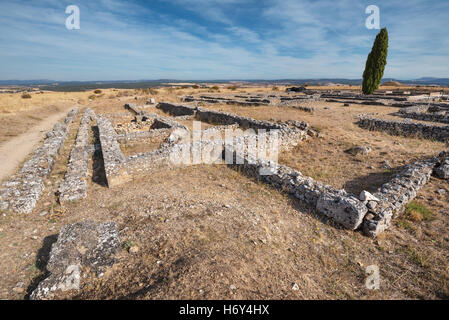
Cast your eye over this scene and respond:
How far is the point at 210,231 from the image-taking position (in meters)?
4.64

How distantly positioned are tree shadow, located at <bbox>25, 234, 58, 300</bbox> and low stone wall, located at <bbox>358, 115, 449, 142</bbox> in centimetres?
1663

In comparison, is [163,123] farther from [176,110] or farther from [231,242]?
[231,242]

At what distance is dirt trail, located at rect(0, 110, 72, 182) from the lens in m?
8.67

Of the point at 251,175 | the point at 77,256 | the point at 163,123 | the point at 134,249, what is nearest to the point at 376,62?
the point at 163,123

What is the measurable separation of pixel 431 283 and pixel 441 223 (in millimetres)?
2283

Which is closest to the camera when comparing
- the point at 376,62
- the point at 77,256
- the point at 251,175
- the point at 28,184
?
the point at 77,256

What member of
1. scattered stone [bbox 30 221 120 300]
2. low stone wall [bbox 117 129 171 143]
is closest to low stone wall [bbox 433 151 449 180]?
scattered stone [bbox 30 221 120 300]

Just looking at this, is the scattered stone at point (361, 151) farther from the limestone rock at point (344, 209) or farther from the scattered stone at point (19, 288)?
the scattered stone at point (19, 288)

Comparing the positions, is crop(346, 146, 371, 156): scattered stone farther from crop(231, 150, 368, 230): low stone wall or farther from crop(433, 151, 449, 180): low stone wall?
crop(231, 150, 368, 230): low stone wall

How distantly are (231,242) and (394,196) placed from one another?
4582 mm

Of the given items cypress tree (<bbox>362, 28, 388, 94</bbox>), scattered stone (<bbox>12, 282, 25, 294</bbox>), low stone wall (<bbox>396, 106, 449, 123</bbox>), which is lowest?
scattered stone (<bbox>12, 282, 25, 294</bbox>)

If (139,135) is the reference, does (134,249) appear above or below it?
below

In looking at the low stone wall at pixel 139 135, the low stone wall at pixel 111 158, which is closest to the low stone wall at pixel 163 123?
the low stone wall at pixel 139 135

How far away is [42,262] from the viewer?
4.08 m
